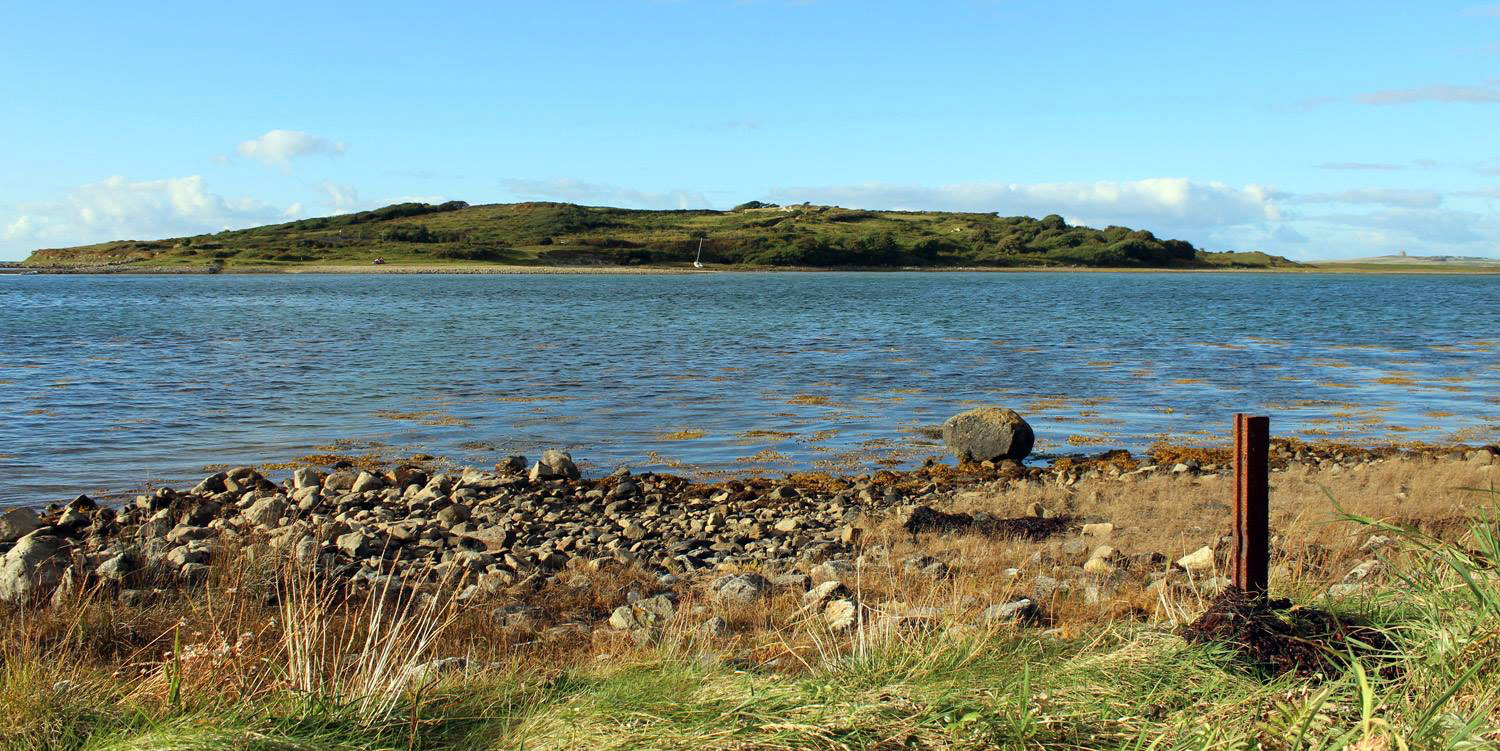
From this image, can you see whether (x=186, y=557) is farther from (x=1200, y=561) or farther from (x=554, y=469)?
(x=1200, y=561)

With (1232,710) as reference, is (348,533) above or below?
below

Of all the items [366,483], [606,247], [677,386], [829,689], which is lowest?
[366,483]

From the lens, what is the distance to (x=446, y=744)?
14.0 ft

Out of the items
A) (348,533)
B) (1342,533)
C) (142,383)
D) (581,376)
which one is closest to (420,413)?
(581,376)

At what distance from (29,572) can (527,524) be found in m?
4.62

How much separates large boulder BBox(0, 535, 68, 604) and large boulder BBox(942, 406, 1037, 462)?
1151 cm

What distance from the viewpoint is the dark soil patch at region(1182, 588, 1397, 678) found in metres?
4.60

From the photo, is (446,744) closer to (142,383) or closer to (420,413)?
(420,413)

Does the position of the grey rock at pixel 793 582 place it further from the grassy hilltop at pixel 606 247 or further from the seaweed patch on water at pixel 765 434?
the grassy hilltop at pixel 606 247


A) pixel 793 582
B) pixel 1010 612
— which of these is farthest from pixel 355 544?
pixel 1010 612

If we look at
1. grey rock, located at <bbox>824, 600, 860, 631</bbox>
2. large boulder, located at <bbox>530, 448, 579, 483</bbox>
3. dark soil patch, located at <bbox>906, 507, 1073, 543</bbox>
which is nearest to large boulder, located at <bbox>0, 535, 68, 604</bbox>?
grey rock, located at <bbox>824, 600, 860, 631</bbox>

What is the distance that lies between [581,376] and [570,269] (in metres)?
125

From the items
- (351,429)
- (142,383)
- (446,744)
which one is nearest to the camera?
(446,744)

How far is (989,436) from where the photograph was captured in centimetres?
1655
